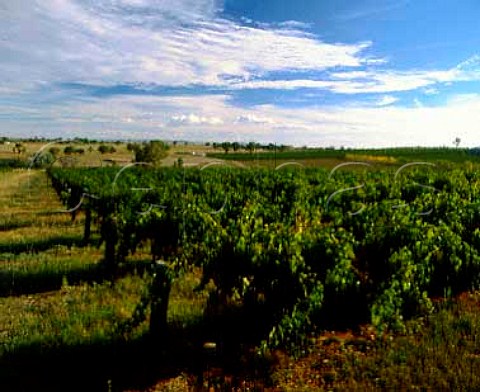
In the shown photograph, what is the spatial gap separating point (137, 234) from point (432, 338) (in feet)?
16.9

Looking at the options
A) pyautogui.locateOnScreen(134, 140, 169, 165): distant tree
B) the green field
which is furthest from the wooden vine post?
pyautogui.locateOnScreen(134, 140, 169, 165): distant tree

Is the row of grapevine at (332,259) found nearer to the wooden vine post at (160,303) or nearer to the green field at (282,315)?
the green field at (282,315)

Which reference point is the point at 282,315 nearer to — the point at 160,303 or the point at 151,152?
the point at 160,303

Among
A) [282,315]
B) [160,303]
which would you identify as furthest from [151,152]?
[282,315]

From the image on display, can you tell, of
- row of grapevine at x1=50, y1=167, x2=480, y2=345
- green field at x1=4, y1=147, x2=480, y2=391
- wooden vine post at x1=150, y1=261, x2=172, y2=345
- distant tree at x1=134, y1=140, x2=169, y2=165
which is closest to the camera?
green field at x1=4, y1=147, x2=480, y2=391

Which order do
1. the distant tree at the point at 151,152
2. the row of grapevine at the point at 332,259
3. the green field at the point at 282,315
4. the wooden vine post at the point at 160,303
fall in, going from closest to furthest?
the green field at the point at 282,315 → the row of grapevine at the point at 332,259 → the wooden vine post at the point at 160,303 → the distant tree at the point at 151,152

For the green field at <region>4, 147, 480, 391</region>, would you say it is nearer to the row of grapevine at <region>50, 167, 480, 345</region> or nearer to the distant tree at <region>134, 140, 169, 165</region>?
the row of grapevine at <region>50, 167, 480, 345</region>

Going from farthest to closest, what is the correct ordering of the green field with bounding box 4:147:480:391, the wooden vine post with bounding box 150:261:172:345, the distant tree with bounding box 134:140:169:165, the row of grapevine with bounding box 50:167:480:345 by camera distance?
the distant tree with bounding box 134:140:169:165 < the wooden vine post with bounding box 150:261:172:345 < the row of grapevine with bounding box 50:167:480:345 < the green field with bounding box 4:147:480:391

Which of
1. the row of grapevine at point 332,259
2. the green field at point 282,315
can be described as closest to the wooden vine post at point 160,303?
the green field at point 282,315

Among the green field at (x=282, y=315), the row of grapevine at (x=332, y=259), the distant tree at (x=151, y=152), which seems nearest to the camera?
the green field at (x=282, y=315)

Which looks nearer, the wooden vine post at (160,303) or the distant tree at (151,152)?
the wooden vine post at (160,303)

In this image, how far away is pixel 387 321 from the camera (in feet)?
16.7

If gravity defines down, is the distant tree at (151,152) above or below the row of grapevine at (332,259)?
above

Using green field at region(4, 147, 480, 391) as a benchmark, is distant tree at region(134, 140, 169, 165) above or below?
above
